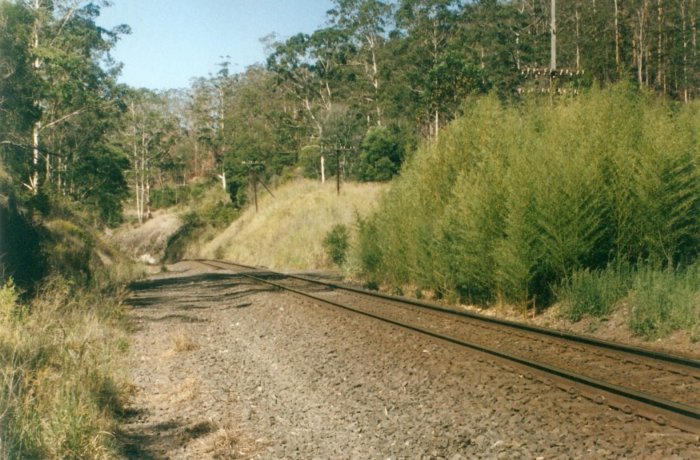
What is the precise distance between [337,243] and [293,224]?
10300mm

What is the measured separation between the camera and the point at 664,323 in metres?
9.02

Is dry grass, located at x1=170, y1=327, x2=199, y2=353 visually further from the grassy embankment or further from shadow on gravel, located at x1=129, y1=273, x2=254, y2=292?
shadow on gravel, located at x1=129, y1=273, x2=254, y2=292

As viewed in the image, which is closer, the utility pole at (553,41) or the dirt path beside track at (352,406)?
the dirt path beside track at (352,406)

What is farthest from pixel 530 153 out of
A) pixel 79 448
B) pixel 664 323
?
pixel 79 448

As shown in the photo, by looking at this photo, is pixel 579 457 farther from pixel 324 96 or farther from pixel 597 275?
pixel 324 96

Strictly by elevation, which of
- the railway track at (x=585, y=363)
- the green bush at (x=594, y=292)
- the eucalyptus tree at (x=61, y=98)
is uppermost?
the eucalyptus tree at (x=61, y=98)

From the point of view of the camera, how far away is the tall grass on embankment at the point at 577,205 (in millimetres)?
10664

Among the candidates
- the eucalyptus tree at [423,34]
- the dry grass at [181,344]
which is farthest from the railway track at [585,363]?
the eucalyptus tree at [423,34]

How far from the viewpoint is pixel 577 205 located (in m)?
11.1

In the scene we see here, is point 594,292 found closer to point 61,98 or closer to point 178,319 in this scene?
point 178,319

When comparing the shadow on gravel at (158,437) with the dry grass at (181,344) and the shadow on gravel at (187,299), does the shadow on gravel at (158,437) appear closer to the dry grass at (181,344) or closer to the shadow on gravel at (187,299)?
the dry grass at (181,344)

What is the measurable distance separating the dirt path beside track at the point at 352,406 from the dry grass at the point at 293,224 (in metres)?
15.0

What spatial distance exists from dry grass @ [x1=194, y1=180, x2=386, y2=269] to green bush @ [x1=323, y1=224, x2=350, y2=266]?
797mm

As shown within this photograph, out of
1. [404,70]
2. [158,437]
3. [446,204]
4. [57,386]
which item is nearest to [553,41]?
[446,204]
